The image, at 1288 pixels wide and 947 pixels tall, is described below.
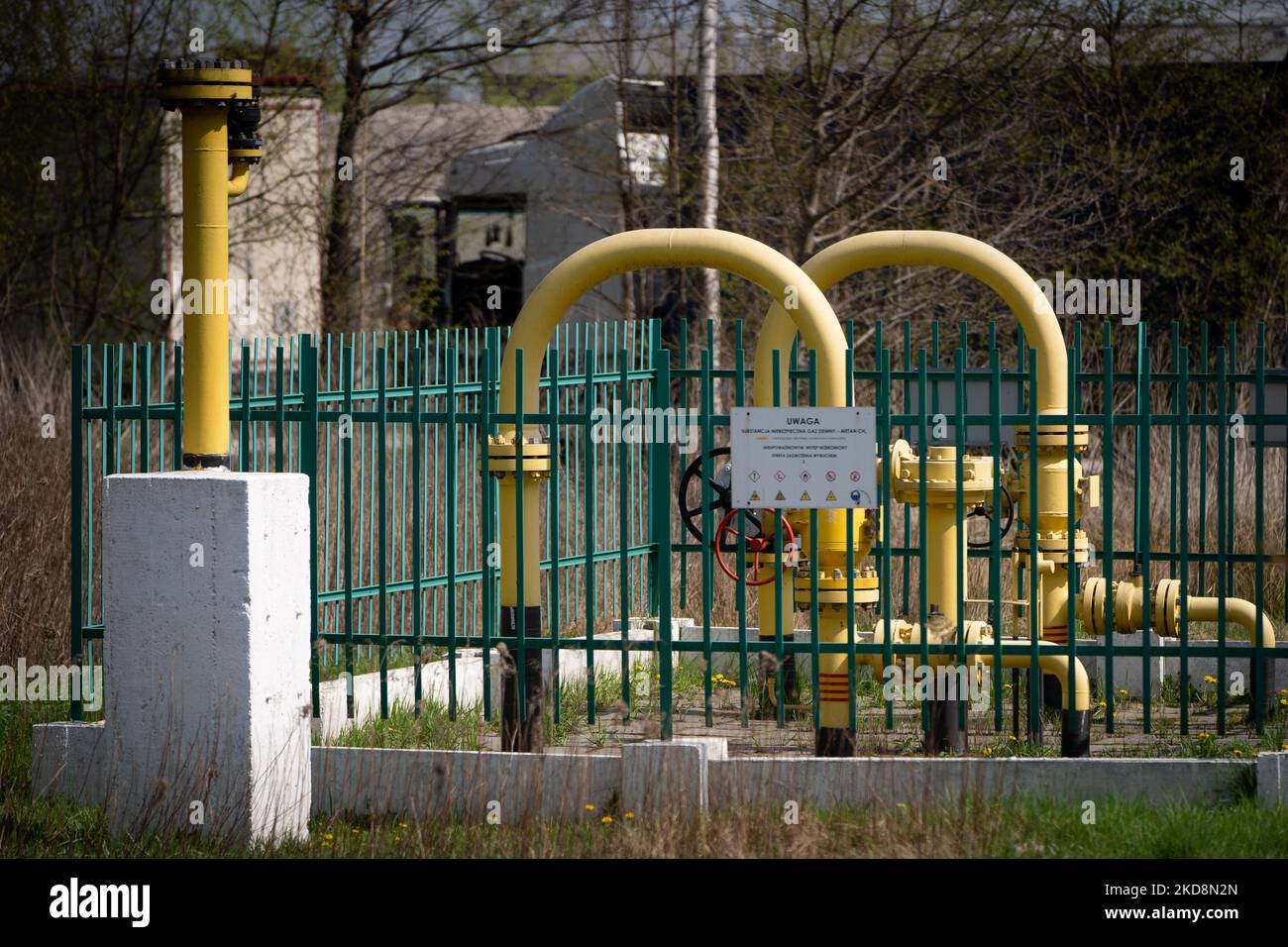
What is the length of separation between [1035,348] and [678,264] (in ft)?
5.65

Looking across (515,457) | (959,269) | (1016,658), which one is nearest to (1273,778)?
(1016,658)

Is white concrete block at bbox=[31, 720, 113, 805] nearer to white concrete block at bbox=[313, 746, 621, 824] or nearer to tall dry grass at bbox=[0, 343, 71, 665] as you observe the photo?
white concrete block at bbox=[313, 746, 621, 824]

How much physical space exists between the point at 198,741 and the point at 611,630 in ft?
13.7

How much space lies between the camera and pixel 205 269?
667 centimetres

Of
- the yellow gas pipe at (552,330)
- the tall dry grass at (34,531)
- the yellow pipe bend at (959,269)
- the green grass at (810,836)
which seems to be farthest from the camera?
the tall dry grass at (34,531)

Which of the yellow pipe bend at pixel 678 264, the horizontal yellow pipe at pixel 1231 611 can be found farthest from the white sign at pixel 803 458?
the horizontal yellow pipe at pixel 1231 611

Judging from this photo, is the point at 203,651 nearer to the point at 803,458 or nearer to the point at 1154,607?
the point at 803,458

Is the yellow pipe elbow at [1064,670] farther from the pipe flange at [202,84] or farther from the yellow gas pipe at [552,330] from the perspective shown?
the pipe flange at [202,84]

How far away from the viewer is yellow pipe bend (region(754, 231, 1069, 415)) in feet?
25.2

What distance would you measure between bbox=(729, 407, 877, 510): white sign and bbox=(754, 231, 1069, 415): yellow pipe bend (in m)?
0.94

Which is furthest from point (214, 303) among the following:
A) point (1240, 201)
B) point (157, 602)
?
point (1240, 201)

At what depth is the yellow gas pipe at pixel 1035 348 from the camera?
24.6 feet

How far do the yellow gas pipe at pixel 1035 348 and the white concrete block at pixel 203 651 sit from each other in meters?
2.44
